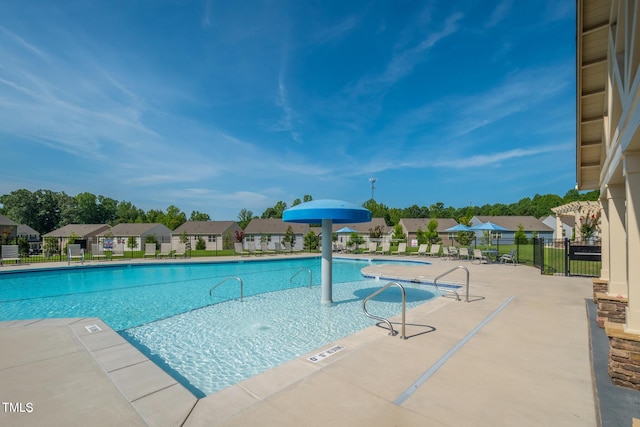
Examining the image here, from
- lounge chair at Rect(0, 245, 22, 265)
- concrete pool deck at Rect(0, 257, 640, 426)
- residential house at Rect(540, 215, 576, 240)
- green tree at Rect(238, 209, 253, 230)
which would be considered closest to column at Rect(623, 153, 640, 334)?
concrete pool deck at Rect(0, 257, 640, 426)

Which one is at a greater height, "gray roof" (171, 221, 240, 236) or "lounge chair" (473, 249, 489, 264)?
"gray roof" (171, 221, 240, 236)

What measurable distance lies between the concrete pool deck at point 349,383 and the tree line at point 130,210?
50.9m

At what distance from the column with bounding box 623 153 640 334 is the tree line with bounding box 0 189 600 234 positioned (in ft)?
172

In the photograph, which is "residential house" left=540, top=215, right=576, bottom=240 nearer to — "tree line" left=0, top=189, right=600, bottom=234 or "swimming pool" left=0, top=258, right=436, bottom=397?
"tree line" left=0, top=189, right=600, bottom=234

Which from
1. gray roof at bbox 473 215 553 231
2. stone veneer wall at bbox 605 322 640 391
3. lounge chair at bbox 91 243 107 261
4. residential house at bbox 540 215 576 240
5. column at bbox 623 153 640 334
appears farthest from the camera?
gray roof at bbox 473 215 553 231

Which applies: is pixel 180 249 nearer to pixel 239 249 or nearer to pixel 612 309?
pixel 239 249

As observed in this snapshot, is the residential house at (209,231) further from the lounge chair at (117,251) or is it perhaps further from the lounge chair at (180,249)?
the lounge chair at (180,249)

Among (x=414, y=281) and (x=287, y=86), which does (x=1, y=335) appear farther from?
(x=287, y=86)

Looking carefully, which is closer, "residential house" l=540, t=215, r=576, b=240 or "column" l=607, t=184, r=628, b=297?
"column" l=607, t=184, r=628, b=297

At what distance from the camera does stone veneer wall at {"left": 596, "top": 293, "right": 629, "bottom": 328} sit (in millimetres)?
4844

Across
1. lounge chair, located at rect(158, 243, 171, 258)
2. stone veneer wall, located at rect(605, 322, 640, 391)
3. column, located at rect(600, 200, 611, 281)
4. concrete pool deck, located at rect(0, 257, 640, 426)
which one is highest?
column, located at rect(600, 200, 611, 281)

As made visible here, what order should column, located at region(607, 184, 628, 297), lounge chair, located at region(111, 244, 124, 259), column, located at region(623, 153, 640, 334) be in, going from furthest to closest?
lounge chair, located at region(111, 244, 124, 259)
column, located at region(607, 184, 628, 297)
column, located at region(623, 153, 640, 334)

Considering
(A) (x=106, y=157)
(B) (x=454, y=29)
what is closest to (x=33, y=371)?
(B) (x=454, y=29)

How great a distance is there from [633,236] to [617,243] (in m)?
2.38
